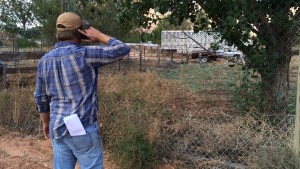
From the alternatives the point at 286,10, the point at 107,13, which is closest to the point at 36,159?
the point at 286,10

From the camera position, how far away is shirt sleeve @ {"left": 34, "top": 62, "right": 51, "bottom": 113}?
10.9 ft

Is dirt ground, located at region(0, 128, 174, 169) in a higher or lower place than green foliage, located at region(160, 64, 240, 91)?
lower

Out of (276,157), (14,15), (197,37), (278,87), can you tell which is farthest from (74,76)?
(14,15)

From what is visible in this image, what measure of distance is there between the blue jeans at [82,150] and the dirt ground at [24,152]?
1.76m

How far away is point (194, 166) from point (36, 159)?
7.78 feet

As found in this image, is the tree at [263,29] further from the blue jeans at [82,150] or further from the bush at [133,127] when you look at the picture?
the blue jeans at [82,150]

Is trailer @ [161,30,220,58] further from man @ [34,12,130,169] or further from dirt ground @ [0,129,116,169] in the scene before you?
man @ [34,12,130,169]

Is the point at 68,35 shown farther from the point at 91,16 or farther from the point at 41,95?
the point at 91,16

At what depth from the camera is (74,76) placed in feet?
10.2

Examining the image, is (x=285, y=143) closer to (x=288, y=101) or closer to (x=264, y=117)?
(x=264, y=117)

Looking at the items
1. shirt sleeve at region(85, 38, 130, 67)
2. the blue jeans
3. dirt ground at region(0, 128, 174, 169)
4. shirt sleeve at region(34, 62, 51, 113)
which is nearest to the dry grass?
dirt ground at region(0, 128, 174, 169)

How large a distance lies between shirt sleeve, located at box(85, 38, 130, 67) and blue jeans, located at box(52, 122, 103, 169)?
55 cm

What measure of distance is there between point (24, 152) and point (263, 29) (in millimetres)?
3975

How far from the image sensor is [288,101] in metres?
5.29
